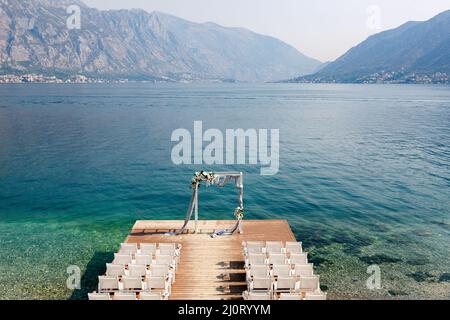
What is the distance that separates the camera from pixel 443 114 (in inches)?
5546

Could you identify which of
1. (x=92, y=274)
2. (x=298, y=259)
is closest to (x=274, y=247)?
(x=298, y=259)

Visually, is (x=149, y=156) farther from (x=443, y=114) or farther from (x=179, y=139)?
(x=443, y=114)

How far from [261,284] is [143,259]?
7.39m

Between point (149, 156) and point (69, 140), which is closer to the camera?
point (149, 156)

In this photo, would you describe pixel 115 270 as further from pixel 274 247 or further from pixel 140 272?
pixel 274 247

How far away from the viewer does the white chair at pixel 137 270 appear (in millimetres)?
21156

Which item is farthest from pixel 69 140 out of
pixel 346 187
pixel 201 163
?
pixel 346 187

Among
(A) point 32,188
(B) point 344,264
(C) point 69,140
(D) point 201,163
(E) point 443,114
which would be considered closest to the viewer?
(B) point 344,264

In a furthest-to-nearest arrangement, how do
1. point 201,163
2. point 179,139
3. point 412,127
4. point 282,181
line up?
point 412,127 < point 179,139 < point 201,163 < point 282,181

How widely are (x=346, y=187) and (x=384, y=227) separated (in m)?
15.4

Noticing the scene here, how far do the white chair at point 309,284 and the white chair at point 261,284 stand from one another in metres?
1.80

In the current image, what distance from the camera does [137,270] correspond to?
2127 cm

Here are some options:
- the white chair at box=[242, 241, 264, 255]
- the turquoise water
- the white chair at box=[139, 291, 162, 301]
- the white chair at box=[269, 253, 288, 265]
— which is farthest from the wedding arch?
the white chair at box=[139, 291, 162, 301]
